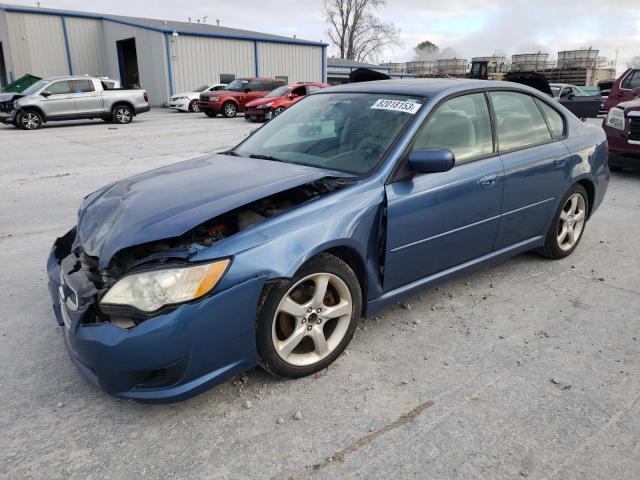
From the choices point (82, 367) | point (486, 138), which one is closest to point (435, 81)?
point (486, 138)

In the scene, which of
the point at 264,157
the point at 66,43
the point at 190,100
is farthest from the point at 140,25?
the point at 264,157

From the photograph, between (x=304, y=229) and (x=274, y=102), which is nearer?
(x=304, y=229)

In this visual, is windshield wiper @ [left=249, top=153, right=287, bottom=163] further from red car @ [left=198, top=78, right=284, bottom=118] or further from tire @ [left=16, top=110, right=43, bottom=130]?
red car @ [left=198, top=78, right=284, bottom=118]

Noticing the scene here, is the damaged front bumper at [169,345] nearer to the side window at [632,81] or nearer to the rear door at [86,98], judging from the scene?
the side window at [632,81]

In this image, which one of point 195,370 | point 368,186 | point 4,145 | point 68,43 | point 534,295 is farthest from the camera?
point 68,43

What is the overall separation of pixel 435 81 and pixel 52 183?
6341 millimetres

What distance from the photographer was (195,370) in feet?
7.47

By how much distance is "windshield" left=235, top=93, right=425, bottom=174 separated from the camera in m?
3.14

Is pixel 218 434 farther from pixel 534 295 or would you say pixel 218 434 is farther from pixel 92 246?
pixel 534 295

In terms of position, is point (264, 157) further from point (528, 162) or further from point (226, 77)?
point (226, 77)

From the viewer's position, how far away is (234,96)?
68.2 feet

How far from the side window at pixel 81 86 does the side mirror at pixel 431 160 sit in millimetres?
16948

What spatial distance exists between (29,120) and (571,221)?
54.4 feet

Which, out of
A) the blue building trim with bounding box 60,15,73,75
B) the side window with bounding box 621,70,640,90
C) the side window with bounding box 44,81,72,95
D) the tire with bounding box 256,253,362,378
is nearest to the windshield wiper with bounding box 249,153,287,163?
the tire with bounding box 256,253,362,378
